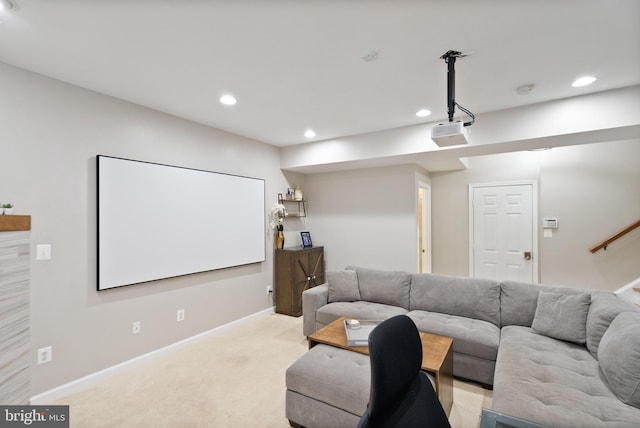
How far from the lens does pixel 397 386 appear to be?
1.04m

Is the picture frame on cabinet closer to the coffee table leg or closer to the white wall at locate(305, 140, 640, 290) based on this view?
the white wall at locate(305, 140, 640, 290)

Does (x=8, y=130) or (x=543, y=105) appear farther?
(x=543, y=105)

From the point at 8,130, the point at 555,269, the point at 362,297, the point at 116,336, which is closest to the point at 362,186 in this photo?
the point at 362,297

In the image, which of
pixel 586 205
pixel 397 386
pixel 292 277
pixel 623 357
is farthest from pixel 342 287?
pixel 586 205

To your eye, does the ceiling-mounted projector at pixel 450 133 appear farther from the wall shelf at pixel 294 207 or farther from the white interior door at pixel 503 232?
the white interior door at pixel 503 232

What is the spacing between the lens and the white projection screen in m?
2.74

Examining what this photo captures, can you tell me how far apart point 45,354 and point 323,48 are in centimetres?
321

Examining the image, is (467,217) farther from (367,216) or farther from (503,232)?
(367,216)

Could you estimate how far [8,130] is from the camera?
2209 millimetres

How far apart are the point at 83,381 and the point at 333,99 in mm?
3417

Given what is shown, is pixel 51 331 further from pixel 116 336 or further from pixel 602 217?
pixel 602 217

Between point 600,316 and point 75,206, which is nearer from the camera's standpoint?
point 600,316

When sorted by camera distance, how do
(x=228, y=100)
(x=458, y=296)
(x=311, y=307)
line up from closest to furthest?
1. (x=228, y=100)
2. (x=458, y=296)
3. (x=311, y=307)

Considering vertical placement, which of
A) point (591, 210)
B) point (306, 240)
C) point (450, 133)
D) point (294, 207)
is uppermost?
point (450, 133)
